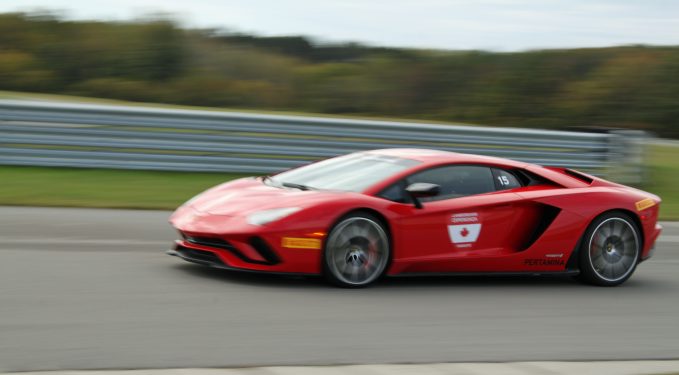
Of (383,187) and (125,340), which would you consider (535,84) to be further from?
(125,340)

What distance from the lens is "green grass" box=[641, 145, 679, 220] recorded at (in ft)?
43.0

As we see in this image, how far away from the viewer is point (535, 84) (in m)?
34.1

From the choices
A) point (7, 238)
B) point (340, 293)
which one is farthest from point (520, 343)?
point (7, 238)

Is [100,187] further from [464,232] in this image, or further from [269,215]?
[464,232]

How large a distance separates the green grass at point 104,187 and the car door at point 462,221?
4584 mm

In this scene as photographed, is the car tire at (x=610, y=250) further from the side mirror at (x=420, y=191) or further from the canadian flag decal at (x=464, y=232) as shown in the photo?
the side mirror at (x=420, y=191)

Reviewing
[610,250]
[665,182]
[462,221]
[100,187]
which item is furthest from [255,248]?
[665,182]

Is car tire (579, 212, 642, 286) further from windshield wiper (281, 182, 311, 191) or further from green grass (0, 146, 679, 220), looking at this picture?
green grass (0, 146, 679, 220)

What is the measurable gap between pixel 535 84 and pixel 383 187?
93.1ft

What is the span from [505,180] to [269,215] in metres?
2.05

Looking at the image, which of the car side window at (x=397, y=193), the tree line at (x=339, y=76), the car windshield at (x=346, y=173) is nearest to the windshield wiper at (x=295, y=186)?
the car windshield at (x=346, y=173)

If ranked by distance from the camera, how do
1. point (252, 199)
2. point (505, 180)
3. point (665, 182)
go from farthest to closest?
point (665, 182) < point (505, 180) < point (252, 199)

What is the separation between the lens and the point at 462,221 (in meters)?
7.04

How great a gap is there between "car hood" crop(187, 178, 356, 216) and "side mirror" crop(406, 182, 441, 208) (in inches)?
21.0
